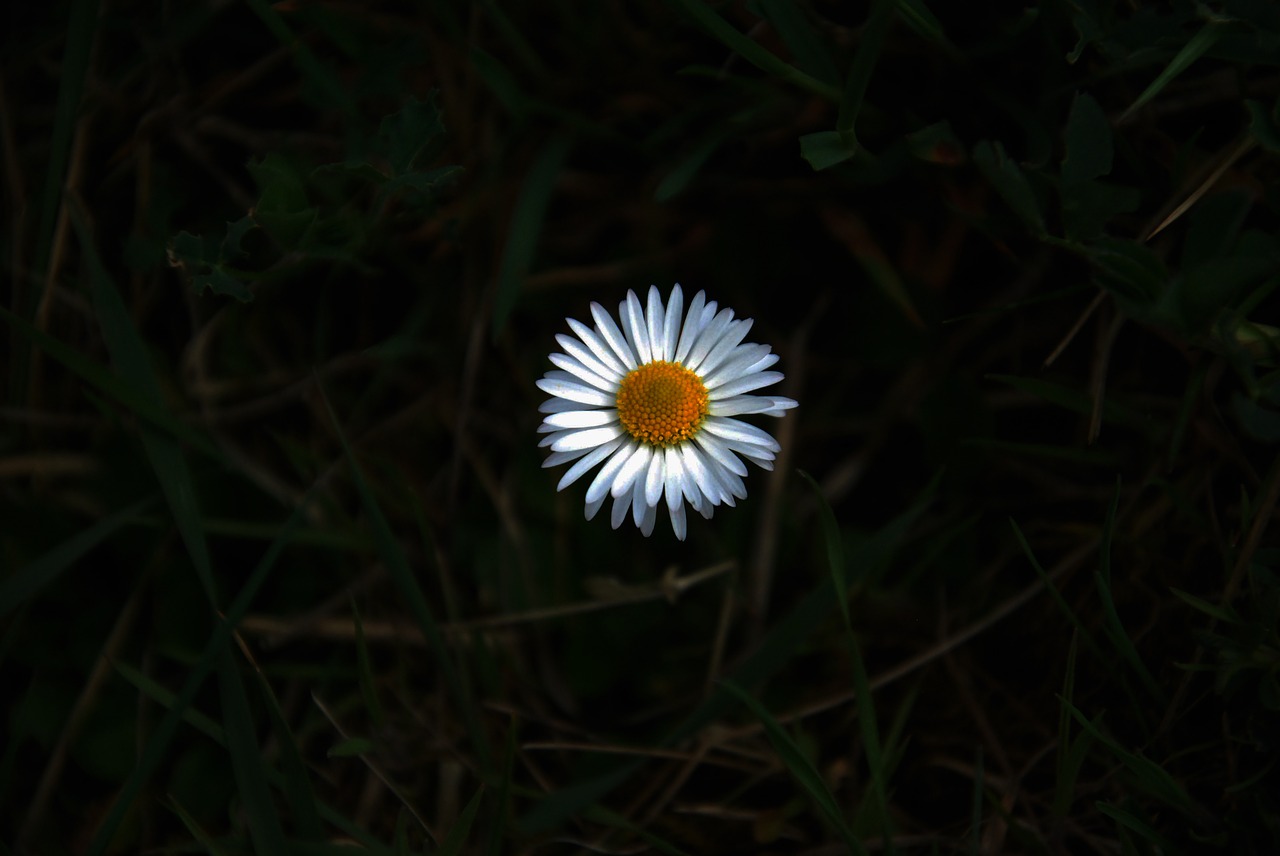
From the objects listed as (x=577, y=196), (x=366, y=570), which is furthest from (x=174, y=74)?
(x=366, y=570)

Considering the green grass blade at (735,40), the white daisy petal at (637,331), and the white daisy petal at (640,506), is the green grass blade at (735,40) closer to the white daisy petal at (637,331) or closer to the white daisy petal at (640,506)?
the white daisy petal at (637,331)

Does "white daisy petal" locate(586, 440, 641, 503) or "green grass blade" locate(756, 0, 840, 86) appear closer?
"white daisy petal" locate(586, 440, 641, 503)

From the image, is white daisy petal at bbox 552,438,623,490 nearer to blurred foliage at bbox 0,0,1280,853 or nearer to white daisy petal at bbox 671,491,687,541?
white daisy petal at bbox 671,491,687,541

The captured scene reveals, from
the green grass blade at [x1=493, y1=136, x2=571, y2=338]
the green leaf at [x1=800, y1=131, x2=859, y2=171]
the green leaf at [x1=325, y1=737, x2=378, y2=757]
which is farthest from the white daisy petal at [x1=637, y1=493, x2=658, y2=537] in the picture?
the green leaf at [x1=325, y1=737, x2=378, y2=757]

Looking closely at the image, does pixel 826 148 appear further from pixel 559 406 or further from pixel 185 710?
pixel 185 710

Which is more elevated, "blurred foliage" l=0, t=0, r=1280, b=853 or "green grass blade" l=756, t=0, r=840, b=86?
"green grass blade" l=756, t=0, r=840, b=86

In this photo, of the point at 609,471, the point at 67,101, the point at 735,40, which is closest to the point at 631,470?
the point at 609,471

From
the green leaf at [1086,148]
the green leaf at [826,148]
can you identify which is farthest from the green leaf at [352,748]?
the green leaf at [1086,148]
